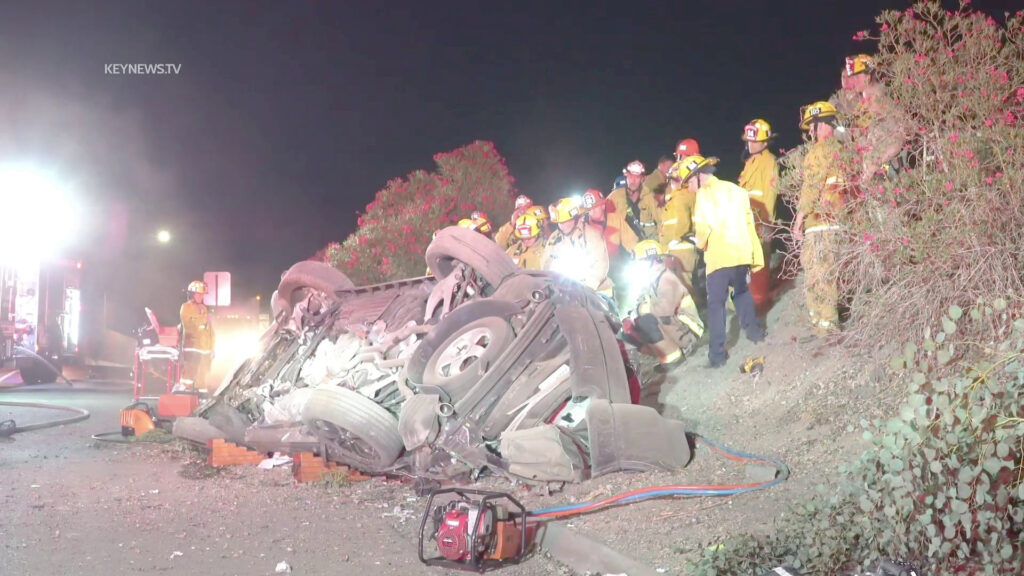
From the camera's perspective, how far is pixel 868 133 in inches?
250

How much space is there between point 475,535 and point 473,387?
189 cm

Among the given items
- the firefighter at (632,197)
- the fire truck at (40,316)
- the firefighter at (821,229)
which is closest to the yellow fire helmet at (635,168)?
the firefighter at (632,197)

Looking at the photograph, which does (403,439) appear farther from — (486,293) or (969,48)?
(969,48)

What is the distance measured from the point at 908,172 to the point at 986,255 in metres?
0.91

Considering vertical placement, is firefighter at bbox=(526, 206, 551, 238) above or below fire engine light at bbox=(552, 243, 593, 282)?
above

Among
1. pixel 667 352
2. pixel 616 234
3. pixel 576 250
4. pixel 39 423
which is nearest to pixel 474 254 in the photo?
pixel 576 250

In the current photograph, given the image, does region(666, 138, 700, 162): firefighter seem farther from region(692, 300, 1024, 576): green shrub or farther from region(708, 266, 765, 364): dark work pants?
region(692, 300, 1024, 576): green shrub

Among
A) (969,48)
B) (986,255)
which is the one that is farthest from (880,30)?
(986,255)

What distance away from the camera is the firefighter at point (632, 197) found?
11.4 metres

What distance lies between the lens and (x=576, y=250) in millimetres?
9812

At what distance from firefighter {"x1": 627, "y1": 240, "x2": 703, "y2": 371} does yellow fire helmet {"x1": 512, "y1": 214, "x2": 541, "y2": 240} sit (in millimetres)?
2263

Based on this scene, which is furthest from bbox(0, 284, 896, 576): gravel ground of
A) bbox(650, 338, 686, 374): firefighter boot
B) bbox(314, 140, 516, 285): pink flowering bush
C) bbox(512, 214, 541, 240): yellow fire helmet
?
bbox(314, 140, 516, 285): pink flowering bush

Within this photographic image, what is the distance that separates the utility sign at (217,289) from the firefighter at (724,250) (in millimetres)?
10331

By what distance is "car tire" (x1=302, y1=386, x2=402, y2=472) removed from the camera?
23.1ft
